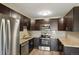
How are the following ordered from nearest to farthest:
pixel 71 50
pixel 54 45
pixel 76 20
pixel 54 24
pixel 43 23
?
pixel 71 50
pixel 76 20
pixel 54 45
pixel 54 24
pixel 43 23

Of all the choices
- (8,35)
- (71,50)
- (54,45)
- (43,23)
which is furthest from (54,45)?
(8,35)

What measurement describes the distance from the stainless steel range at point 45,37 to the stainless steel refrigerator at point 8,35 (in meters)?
3.54

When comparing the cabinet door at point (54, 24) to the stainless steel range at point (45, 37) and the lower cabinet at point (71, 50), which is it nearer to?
the stainless steel range at point (45, 37)

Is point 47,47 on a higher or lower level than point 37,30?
lower

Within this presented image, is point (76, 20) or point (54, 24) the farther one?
point (54, 24)

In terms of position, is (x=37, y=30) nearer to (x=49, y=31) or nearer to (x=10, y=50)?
(x=49, y=31)

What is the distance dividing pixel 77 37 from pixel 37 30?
2.66m

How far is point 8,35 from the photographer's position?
2.32 m

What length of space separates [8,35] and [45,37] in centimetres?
408

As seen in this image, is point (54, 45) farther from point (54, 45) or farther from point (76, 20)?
point (76, 20)


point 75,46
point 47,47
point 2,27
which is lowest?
point 47,47
